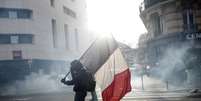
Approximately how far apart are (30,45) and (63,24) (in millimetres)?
13889

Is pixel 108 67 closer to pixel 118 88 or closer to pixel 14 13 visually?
pixel 118 88

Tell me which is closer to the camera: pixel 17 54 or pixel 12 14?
pixel 17 54

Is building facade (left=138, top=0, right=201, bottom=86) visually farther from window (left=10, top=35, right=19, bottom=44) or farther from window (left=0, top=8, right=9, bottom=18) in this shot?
window (left=0, top=8, right=9, bottom=18)

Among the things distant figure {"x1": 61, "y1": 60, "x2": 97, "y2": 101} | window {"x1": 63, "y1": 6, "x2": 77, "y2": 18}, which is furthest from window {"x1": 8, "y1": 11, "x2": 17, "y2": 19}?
distant figure {"x1": 61, "y1": 60, "x2": 97, "y2": 101}

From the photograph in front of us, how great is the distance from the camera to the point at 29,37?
2249 inches

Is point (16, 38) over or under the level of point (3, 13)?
under

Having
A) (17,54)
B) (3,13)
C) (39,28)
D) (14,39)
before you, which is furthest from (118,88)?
(39,28)

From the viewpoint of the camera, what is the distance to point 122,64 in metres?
10.6

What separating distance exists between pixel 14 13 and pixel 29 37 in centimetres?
375

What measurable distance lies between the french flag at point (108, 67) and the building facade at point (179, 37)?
624 inches

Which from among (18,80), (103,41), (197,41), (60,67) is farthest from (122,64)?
(60,67)

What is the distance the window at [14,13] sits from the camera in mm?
55250

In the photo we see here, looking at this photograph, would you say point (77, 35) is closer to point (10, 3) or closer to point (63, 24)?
point (63, 24)

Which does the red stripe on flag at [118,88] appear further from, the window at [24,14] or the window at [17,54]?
the window at [24,14]
